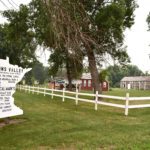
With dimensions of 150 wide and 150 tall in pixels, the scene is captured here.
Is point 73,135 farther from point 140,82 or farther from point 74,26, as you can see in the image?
point 140,82

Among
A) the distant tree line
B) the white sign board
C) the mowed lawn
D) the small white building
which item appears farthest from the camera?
the small white building

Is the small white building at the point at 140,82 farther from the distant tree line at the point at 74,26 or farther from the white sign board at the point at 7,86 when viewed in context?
the white sign board at the point at 7,86

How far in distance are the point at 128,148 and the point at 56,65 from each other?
30.9 m

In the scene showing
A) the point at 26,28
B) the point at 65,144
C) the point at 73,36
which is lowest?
the point at 65,144

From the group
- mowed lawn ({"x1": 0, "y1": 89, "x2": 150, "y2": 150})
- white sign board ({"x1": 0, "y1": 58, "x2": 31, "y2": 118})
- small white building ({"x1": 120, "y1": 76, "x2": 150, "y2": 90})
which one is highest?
small white building ({"x1": 120, "y1": 76, "x2": 150, "y2": 90})

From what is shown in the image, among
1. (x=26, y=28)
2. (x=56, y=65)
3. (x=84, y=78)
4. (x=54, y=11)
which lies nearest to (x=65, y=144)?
(x=54, y=11)

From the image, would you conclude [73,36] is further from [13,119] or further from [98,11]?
[98,11]

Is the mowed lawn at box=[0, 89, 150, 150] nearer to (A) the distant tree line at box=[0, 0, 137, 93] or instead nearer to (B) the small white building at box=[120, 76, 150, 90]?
(A) the distant tree line at box=[0, 0, 137, 93]

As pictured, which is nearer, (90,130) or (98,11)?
(90,130)

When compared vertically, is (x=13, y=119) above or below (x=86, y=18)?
below

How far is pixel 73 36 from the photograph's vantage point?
6570mm

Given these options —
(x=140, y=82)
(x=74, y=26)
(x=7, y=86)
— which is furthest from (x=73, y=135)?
(x=140, y=82)

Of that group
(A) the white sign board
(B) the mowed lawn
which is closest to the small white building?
(B) the mowed lawn

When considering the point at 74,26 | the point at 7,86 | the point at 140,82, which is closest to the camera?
the point at 74,26
